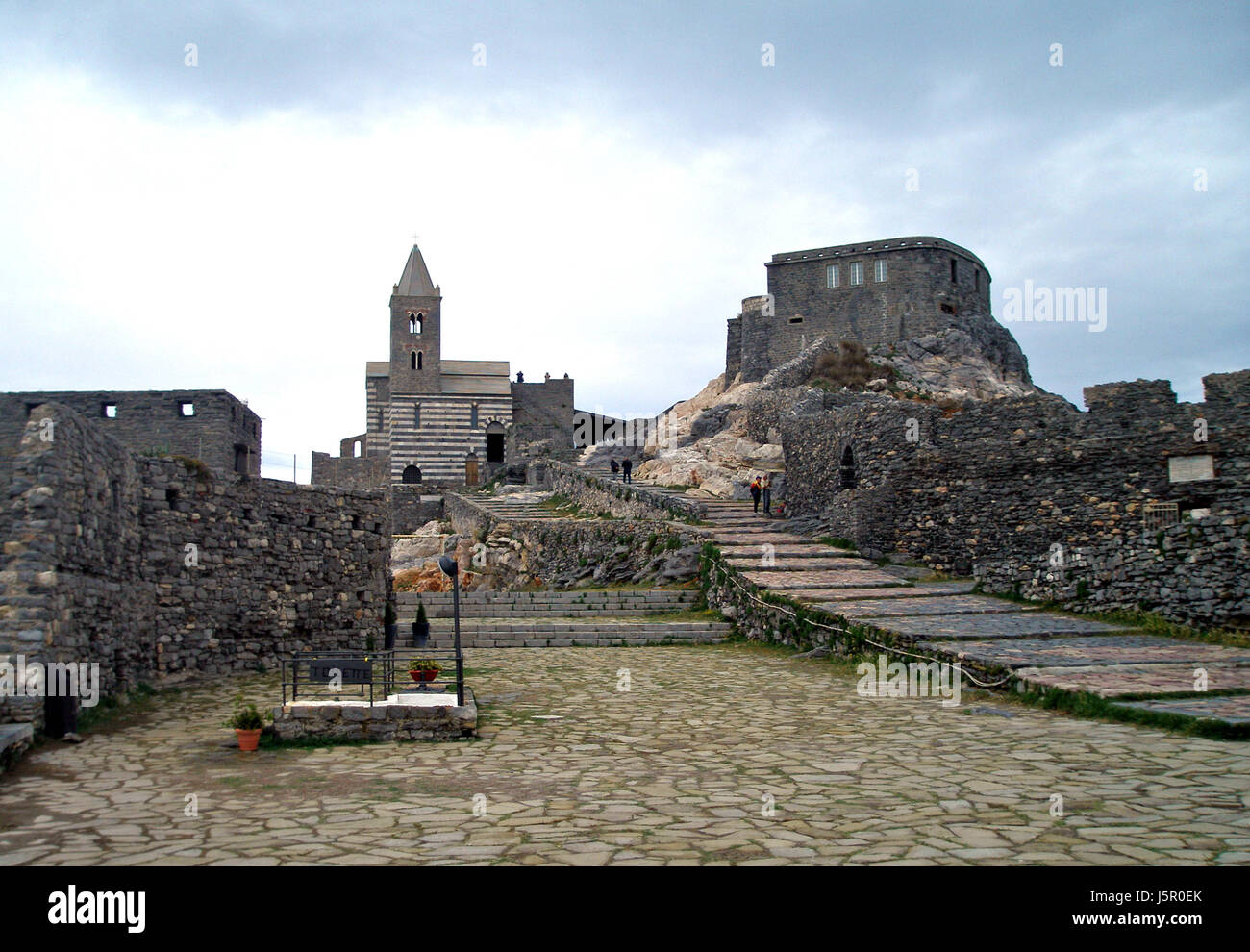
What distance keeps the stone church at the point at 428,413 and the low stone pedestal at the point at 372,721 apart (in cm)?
4135

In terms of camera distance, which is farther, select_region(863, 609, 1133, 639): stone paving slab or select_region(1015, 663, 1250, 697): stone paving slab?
select_region(863, 609, 1133, 639): stone paving slab

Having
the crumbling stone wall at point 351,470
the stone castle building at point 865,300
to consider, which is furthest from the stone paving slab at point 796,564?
A: the crumbling stone wall at point 351,470

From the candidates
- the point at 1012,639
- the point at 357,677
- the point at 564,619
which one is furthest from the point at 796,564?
the point at 357,677

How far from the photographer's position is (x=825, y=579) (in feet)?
61.3

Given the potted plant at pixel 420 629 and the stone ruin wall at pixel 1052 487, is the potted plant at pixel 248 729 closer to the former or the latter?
the potted plant at pixel 420 629

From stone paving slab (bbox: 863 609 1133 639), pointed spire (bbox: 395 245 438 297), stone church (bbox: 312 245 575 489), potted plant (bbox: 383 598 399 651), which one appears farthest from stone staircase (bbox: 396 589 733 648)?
pointed spire (bbox: 395 245 438 297)

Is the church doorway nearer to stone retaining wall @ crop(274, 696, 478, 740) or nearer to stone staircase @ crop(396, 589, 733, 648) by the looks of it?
stone staircase @ crop(396, 589, 733, 648)

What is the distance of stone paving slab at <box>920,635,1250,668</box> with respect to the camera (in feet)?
36.7

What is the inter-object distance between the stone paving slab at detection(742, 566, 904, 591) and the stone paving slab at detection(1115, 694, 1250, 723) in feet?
29.1

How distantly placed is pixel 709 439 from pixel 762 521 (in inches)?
493

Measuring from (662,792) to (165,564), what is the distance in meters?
8.42

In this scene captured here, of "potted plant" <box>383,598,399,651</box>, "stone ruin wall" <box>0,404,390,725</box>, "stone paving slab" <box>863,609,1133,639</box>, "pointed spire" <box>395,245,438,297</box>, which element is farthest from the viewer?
"pointed spire" <box>395,245,438,297</box>

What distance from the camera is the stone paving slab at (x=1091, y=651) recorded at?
36.7ft

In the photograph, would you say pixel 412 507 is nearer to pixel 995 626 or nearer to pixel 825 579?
pixel 825 579
